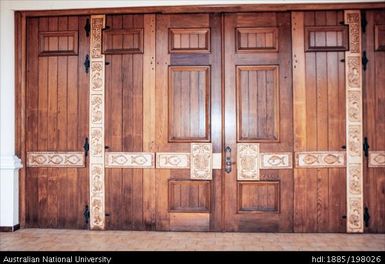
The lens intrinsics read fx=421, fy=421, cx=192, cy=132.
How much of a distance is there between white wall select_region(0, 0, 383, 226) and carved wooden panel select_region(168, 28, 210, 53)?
35 cm

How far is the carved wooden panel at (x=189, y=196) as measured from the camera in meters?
4.90

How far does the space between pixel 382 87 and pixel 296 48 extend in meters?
1.08

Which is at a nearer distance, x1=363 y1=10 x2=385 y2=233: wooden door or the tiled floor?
the tiled floor

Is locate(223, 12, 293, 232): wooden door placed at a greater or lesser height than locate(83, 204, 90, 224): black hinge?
greater

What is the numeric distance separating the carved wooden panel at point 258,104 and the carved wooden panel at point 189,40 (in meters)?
0.50

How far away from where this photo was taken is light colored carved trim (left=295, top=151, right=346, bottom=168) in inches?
190

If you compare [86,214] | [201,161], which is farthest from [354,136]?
[86,214]

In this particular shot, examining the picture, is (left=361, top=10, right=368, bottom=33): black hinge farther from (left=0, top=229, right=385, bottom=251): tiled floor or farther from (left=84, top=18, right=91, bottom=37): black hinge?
(left=84, top=18, right=91, bottom=37): black hinge

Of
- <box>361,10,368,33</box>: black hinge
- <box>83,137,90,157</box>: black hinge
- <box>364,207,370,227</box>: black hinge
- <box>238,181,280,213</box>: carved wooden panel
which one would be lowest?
<box>364,207,370,227</box>: black hinge

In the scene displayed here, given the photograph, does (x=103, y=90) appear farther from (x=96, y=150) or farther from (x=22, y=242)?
(x=22, y=242)

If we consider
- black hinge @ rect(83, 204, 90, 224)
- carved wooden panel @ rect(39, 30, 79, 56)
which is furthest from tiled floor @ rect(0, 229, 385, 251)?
carved wooden panel @ rect(39, 30, 79, 56)

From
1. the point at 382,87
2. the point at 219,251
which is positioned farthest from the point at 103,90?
the point at 382,87

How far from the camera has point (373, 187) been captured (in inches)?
190

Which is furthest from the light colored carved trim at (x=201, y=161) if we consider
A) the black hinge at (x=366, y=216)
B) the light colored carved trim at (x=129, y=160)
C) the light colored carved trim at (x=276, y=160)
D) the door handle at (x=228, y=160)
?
the black hinge at (x=366, y=216)
